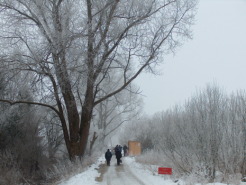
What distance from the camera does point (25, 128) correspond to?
2644 cm

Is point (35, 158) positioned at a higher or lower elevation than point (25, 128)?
lower

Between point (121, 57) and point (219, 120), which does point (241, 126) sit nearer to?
point (219, 120)

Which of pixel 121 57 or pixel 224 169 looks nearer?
pixel 224 169

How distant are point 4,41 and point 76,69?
4.29 m

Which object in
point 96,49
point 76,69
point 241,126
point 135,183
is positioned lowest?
point 135,183

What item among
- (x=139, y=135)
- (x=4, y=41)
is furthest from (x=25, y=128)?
(x=139, y=135)

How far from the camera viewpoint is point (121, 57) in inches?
859

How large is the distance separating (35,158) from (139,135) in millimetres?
25926

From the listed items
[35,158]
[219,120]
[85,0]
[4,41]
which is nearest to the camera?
[219,120]

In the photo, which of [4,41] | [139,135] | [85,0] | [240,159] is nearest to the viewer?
[240,159]

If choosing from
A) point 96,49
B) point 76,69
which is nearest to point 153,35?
point 96,49

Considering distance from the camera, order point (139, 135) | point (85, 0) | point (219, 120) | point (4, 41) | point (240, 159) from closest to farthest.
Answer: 1. point (240, 159)
2. point (219, 120)
3. point (4, 41)
4. point (85, 0)
5. point (139, 135)

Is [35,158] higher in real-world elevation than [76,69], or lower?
lower

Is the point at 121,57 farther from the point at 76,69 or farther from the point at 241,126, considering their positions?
the point at 241,126
